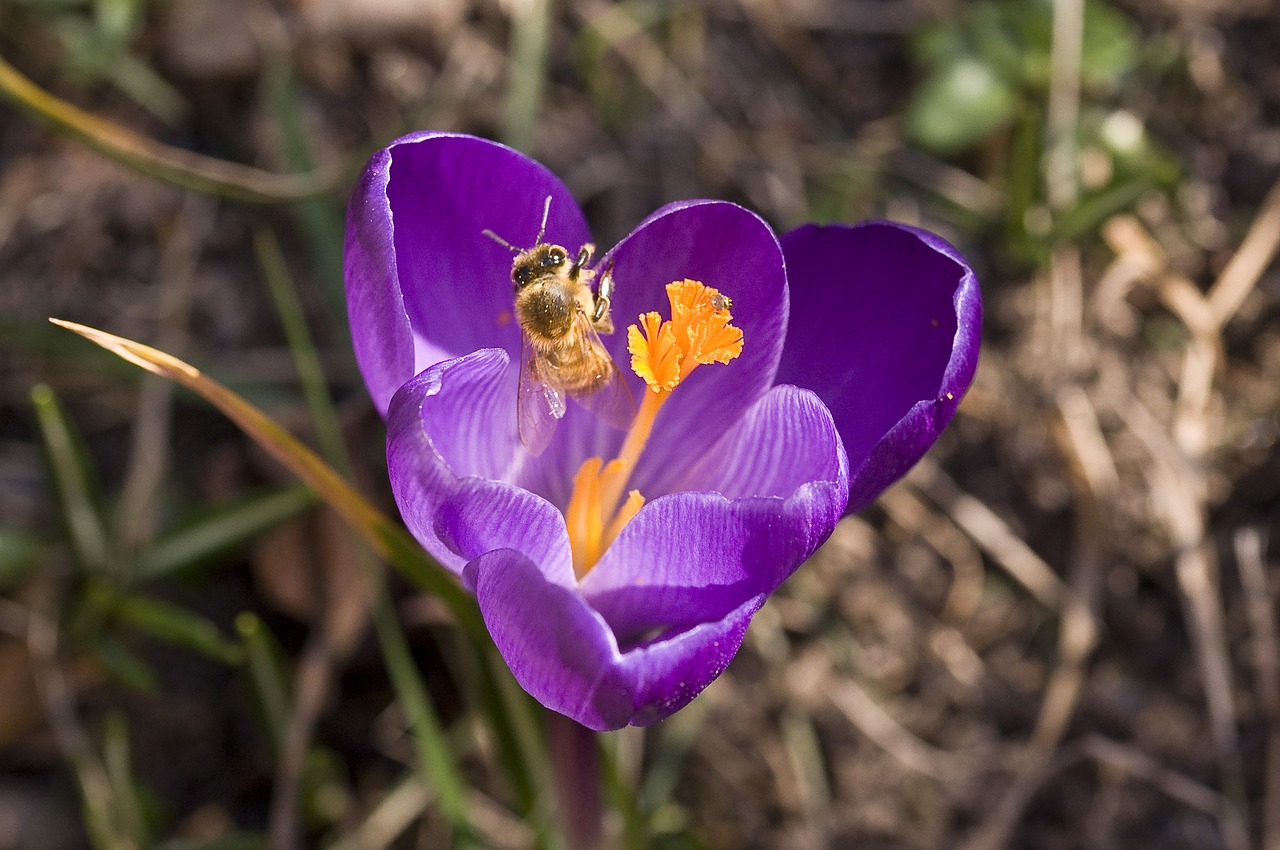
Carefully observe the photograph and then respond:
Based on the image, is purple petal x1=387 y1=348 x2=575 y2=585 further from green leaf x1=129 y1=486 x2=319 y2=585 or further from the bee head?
green leaf x1=129 y1=486 x2=319 y2=585

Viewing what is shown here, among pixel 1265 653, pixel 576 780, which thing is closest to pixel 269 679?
pixel 576 780

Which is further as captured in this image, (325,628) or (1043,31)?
(1043,31)

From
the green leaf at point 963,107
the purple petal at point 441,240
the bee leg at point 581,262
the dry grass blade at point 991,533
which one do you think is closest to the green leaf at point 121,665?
the purple petal at point 441,240

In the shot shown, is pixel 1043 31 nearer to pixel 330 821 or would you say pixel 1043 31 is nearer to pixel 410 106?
pixel 410 106

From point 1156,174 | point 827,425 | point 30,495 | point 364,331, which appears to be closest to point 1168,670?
point 1156,174

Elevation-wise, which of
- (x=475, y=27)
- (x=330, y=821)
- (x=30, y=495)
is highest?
(x=475, y=27)

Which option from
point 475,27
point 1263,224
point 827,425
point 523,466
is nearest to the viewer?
point 827,425

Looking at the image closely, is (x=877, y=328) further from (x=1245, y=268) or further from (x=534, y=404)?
(x=1245, y=268)
